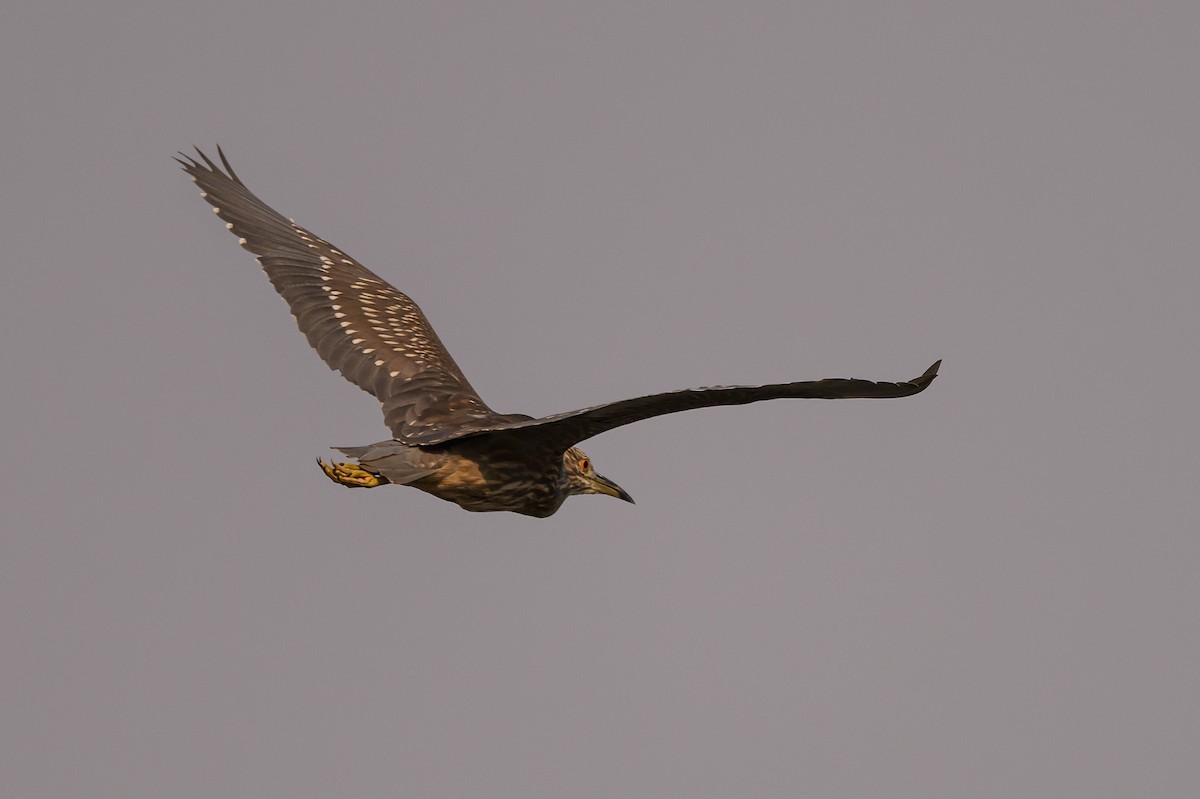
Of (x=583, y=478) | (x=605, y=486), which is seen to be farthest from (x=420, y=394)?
(x=605, y=486)

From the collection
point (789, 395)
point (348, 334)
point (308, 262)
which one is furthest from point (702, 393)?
point (308, 262)

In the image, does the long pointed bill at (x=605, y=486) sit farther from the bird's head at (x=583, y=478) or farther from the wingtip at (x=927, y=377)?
the wingtip at (x=927, y=377)

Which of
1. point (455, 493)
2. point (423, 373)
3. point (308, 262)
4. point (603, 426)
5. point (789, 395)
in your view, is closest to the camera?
point (789, 395)

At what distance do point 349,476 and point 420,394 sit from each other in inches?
43.0

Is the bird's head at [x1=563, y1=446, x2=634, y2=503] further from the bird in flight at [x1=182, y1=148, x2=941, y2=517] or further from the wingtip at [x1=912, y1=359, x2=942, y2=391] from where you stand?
the wingtip at [x1=912, y1=359, x2=942, y2=391]

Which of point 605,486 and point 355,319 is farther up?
point 355,319

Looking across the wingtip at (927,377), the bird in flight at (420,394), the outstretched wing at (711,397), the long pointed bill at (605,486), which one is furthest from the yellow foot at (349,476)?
the wingtip at (927,377)

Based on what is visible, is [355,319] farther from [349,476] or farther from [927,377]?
[927,377]

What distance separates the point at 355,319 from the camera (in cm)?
1416

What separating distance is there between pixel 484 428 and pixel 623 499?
2659mm

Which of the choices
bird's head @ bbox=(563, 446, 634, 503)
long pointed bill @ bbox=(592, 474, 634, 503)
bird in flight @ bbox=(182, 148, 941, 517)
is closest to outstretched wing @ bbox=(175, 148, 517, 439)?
bird in flight @ bbox=(182, 148, 941, 517)

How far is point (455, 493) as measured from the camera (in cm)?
1212

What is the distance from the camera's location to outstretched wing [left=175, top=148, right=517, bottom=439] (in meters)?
13.1

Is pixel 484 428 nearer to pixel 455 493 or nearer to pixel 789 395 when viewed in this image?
pixel 455 493
